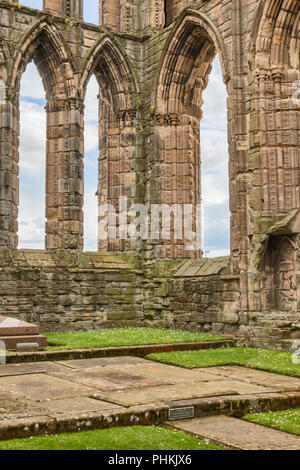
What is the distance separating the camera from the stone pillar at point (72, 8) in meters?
14.4

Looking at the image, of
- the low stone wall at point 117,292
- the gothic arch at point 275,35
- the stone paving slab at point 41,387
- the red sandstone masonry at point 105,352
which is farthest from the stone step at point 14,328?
the gothic arch at point 275,35

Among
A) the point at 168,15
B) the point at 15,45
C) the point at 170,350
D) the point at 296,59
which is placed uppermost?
the point at 168,15

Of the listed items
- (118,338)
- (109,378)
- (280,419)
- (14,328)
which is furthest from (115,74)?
(280,419)

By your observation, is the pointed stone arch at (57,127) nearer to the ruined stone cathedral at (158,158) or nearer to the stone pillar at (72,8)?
the ruined stone cathedral at (158,158)

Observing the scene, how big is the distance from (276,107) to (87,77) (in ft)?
16.9

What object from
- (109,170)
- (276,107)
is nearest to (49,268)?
(109,170)

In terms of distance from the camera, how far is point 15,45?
13562mm

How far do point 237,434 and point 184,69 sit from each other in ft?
36.8

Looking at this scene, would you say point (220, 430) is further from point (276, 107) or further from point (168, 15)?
point (168, 15)

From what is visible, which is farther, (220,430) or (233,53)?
(233,53)

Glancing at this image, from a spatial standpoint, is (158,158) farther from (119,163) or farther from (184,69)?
(184,69)

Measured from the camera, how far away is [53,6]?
14391 mm

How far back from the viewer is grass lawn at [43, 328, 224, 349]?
32.4 ft

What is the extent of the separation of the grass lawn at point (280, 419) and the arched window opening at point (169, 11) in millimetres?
11867
